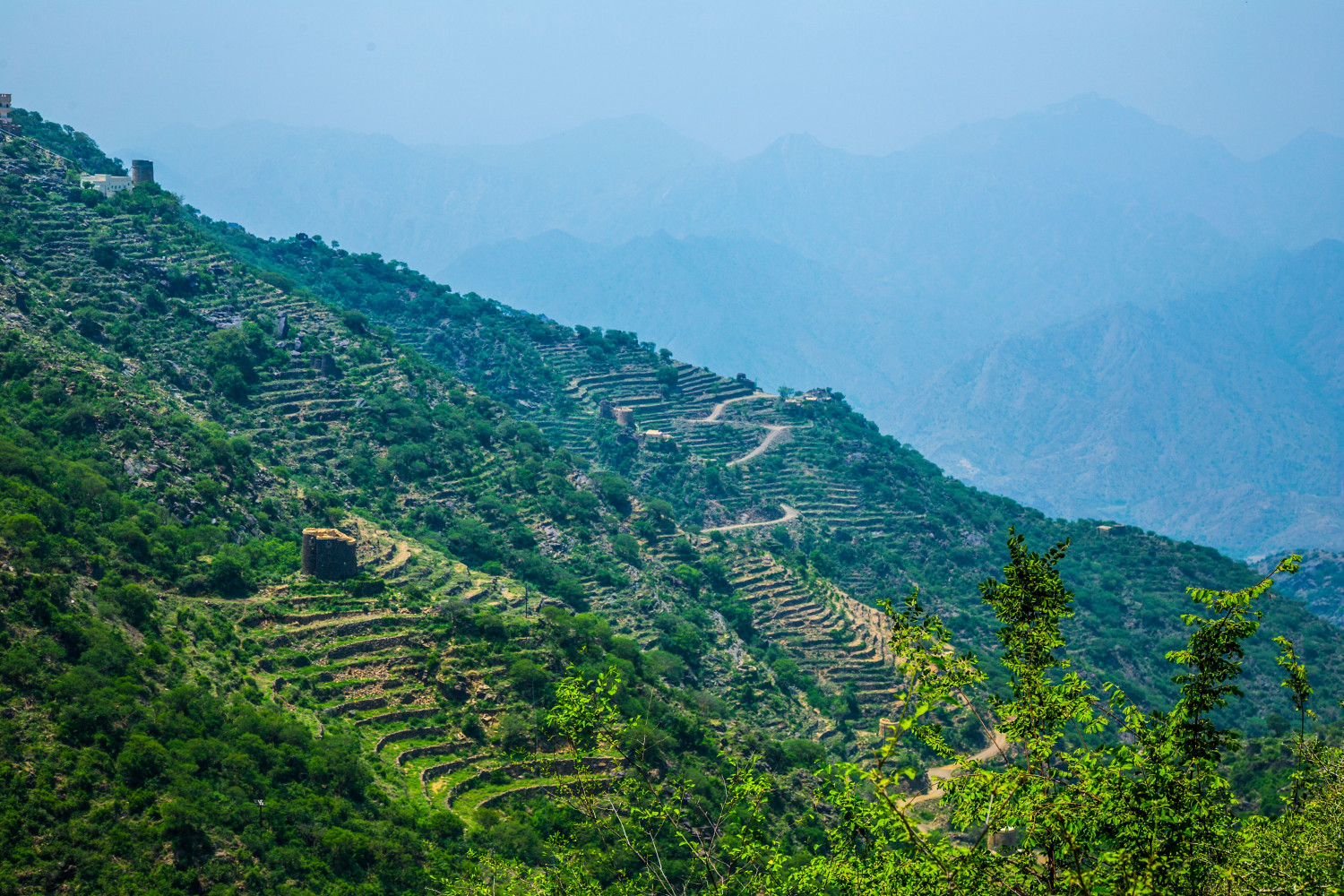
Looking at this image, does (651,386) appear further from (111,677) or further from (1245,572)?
(111,677)

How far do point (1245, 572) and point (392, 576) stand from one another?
8704 centimetres

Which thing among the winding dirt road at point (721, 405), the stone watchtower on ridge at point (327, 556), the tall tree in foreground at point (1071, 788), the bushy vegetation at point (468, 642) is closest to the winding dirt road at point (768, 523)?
the bushy vegetation at point (468, 642)

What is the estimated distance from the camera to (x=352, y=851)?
32.6 m

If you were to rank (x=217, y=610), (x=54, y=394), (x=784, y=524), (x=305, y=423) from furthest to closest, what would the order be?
1. (x=784, y=524)
2. (x=305, y=423)
3. (x=54, y=394)
4. (x=217, y=610)

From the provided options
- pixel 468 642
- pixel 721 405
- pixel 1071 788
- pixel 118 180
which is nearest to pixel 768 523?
pixel 721 405

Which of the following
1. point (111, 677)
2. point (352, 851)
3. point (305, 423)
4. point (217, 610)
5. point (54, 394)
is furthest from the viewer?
point (305, 423)

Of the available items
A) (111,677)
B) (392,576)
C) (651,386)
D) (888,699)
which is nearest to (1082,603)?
(888,699)

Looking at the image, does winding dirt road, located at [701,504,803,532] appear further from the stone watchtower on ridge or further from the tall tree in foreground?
the tall tree in foreground

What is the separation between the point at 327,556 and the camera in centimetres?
4969

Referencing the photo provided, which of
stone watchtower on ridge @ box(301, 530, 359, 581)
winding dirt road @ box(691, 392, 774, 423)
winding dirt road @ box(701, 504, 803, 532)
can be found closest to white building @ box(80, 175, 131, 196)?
stone watchtower on ridge @ box(301, 530, 359, 581)

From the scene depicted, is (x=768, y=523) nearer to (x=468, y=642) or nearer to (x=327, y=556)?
(x=468, y=642)

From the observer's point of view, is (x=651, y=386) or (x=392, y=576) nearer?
(x=392, y=576)

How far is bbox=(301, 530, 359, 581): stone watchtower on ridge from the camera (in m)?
49.5

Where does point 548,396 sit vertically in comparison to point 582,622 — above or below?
above
